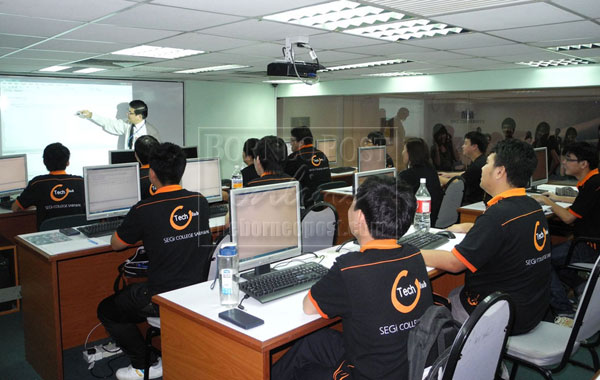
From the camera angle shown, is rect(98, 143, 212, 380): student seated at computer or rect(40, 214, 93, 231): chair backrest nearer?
rect(98, 143, 212, 380): student seated at computer

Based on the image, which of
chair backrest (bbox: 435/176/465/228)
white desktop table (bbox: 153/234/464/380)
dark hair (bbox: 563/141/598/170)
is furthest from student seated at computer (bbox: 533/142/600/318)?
white desktop table (bbox: 153/234/464/380)

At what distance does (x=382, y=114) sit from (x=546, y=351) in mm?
6105

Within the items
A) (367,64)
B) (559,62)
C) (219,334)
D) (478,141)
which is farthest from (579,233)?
(367,64)

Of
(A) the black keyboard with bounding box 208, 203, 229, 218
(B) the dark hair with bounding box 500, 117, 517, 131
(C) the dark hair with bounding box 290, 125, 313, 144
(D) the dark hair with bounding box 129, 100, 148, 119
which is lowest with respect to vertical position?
(A) the black keyboard with bounding box 208, 203, 229, 218

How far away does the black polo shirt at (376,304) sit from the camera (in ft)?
5.06

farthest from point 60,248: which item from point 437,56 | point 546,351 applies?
point 437,56

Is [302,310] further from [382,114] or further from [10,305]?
[382,114]

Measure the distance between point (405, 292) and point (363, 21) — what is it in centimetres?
227

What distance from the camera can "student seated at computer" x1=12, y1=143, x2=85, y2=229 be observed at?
152 inches

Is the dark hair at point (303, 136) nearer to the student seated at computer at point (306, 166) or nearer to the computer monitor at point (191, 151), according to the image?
A: the student seated at computer at point (306, 166)

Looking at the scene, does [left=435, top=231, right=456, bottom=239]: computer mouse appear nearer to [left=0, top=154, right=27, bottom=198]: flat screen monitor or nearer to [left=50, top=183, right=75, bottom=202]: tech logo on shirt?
[left=50, top=183, right=75, bottom=202]: tech logo on shirt

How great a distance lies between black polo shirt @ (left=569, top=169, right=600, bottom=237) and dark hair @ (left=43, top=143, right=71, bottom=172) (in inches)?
163

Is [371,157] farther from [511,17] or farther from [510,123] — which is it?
[511,17]

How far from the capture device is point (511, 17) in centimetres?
300
